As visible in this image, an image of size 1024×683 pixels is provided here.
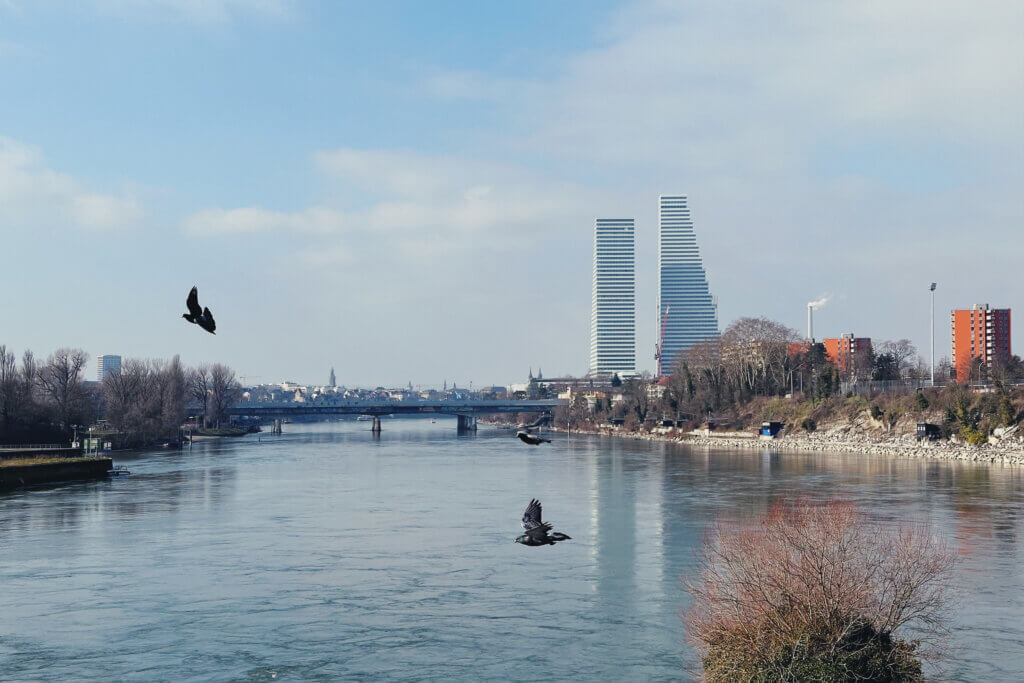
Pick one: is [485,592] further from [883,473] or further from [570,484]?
[883,473]

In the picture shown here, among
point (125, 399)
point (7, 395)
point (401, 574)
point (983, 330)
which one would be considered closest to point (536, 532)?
point (401, 574)

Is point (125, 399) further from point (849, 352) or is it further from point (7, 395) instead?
point (849, 352)

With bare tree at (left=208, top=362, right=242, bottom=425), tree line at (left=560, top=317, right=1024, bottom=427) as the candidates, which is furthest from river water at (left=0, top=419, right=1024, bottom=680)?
bare tree at (left=208, top=362, right=242, bottom=425)

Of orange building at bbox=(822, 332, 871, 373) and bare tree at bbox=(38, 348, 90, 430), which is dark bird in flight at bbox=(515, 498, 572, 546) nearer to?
bare tree at bbox=(38, 348, 90, 430)

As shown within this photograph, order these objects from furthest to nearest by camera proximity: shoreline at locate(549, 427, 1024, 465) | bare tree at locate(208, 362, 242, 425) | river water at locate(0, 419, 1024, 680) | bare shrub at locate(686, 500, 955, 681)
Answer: bare tree at locate(208, 362, 242, 425) → shoreline at locate(549, 427, 1024, 465) → river water at locate(0, 419, 1024, 680) → bare shrub at locate(686, 500, 955, 681)

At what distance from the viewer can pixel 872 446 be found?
105562 mm


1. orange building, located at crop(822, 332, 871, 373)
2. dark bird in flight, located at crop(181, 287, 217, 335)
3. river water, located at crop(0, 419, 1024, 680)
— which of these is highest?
orange building, located at crop(822, 332, 871, 373)

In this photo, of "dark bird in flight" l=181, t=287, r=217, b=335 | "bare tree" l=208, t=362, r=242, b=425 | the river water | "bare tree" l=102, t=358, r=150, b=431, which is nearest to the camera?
"dark bird in flight" l=181, t=287, r=217, b=335

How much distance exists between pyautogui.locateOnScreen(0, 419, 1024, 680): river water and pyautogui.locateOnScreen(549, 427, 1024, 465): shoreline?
17.1 metres

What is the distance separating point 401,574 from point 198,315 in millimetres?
24448

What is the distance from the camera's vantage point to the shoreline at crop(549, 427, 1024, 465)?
88.4 m

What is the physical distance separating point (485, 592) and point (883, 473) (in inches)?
2064

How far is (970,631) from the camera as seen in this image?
83.8 feet

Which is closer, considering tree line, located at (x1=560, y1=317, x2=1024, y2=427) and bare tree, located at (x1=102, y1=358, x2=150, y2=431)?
bare tree, located at (x1=102, y1=358, x2=150, y2=431)
